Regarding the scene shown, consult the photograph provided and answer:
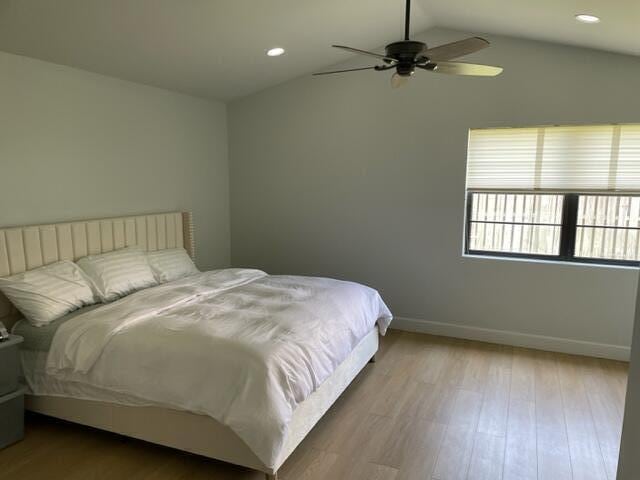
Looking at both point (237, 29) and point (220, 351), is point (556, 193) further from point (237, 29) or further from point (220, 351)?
point (220, 351)

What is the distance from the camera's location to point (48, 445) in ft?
9.01

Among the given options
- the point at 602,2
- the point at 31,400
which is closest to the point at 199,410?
the point at 31,400

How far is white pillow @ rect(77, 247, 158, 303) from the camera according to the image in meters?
3.41

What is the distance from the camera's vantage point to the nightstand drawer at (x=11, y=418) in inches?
105

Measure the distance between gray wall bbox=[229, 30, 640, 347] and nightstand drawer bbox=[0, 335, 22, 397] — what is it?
2.96 meters

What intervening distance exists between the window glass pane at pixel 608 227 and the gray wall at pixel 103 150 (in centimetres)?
376

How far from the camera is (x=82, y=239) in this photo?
3584 millimetres

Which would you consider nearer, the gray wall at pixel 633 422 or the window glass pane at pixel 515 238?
the gray wall at pixel 633 422

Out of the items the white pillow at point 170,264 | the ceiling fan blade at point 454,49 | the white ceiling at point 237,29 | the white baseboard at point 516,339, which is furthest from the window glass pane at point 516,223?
the white pillow at point 170,264

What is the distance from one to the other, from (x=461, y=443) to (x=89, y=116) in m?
3.65

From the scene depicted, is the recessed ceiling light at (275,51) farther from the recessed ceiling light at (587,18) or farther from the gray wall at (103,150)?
the recessed ceiling light at (587,18)

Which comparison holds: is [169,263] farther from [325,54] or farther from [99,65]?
[325,54]

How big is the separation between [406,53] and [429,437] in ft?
7.47

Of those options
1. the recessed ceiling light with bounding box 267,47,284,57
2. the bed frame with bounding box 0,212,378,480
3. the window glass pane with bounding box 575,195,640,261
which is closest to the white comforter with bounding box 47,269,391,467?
the bed frame with bounding box 0,212,378,480
